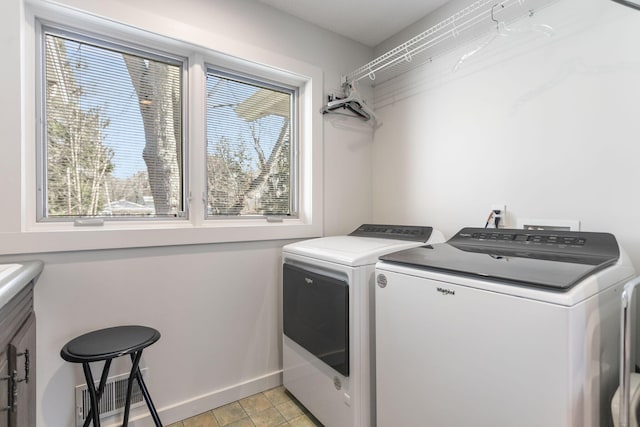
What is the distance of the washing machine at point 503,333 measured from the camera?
848 mm

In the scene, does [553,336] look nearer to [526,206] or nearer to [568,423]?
[568,423]

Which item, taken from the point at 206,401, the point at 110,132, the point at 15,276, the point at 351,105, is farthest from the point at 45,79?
the point at 206,401

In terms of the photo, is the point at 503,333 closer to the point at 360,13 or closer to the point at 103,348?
the point at 103,348

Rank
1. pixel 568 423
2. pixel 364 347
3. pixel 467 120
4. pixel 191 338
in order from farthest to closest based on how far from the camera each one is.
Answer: pixel 467 120 → pixel 191 338 → pixel 364 347 → pixel 568 423

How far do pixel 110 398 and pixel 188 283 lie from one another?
2.11 ft

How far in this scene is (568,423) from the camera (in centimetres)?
82

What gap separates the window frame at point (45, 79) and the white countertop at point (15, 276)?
0.28 m

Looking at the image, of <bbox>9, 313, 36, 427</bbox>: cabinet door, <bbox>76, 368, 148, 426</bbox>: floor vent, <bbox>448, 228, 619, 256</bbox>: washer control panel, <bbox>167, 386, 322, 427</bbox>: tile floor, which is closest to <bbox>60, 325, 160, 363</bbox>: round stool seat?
<bbox>9, 313, 36, 427</bbox>: cabinet door

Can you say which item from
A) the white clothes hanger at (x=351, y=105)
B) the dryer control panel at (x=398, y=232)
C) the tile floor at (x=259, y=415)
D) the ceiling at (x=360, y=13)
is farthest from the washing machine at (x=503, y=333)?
the ceiling at (x=360, y=13)

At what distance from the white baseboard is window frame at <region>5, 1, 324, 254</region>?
890 millimetres

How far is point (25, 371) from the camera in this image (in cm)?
112

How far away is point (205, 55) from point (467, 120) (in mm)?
1614

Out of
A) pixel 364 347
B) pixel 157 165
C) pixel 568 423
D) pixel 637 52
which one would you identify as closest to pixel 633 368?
pixel 568 423

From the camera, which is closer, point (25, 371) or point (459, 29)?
point (25, 371)
